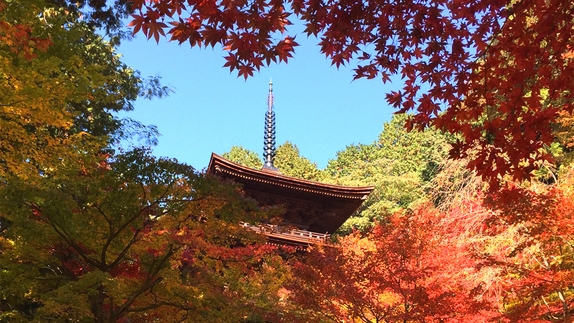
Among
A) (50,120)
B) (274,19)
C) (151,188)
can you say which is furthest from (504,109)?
(50,120)

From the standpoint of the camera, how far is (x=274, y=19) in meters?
2.79

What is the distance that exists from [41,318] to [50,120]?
263 centimetres

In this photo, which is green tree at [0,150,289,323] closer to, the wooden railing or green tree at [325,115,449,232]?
the wooden railing

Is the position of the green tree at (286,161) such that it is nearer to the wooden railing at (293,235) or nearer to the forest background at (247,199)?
the wooden railing at (293,235)

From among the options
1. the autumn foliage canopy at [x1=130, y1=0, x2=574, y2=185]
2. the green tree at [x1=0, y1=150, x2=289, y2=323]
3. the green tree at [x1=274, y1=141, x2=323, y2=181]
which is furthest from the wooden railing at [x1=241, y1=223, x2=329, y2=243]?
the green tree at [x1=274, y1=141, x2=323, y2=181]

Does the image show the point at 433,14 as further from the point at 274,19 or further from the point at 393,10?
the point at 274,19

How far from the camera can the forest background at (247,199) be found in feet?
10.5

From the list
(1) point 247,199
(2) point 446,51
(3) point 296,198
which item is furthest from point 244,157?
(2) point 446,51

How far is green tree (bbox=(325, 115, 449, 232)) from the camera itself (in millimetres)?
24969

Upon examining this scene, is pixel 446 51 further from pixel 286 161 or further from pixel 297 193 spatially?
pixel 286 161

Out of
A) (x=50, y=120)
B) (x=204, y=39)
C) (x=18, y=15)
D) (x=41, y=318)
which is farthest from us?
(x=18, y=15)

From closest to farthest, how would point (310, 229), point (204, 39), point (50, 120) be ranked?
point (204, 39) → point (50, 120) → point (310, 229)

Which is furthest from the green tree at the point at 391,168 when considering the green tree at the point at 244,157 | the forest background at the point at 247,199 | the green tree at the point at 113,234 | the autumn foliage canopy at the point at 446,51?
the autumn foliage canopy at the point at 446,51

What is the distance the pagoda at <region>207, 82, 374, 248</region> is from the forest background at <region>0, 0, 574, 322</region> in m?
3.23
